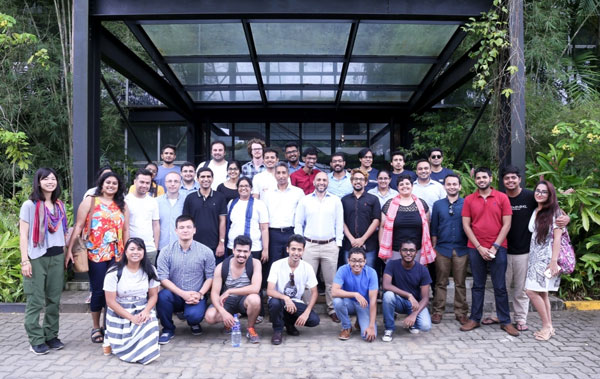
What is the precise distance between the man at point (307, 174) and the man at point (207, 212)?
1.13m

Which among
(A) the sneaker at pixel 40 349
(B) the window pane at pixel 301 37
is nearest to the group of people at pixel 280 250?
(A) the sneaker at pixel 40 349

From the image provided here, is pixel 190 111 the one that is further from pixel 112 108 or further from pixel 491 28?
pixel 491 28

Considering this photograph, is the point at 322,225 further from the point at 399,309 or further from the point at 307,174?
the point at 399,309

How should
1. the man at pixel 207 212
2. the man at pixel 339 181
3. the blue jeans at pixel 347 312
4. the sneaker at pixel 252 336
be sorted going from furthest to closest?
the man at pixel 339 181, the man at pixel 207 212, the blue jeans at pixel 347 312, the sneaker at pixel 252 336

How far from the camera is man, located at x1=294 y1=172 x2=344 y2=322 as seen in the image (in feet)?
17.0

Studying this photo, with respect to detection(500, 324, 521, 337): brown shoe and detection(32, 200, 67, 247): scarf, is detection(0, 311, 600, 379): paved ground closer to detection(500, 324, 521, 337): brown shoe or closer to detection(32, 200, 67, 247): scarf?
detection(500, 324, 521, 337): brown shoe

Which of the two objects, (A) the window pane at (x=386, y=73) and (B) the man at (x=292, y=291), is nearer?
(B) the man at (x=292, y=291)

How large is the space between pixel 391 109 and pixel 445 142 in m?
1.75

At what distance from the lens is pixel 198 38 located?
7402 mm

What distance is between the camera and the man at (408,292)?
4.79 m

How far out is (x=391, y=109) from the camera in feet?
35.1

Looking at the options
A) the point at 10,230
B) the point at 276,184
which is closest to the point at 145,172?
the point at 276,184

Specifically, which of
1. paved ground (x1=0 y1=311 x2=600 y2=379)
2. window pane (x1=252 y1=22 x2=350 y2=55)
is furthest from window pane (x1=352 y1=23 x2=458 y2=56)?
paved ground (x1=0 y1=311 x2=600 y2=379)

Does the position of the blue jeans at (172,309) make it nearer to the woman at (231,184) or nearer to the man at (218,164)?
the woman at (231,184)
